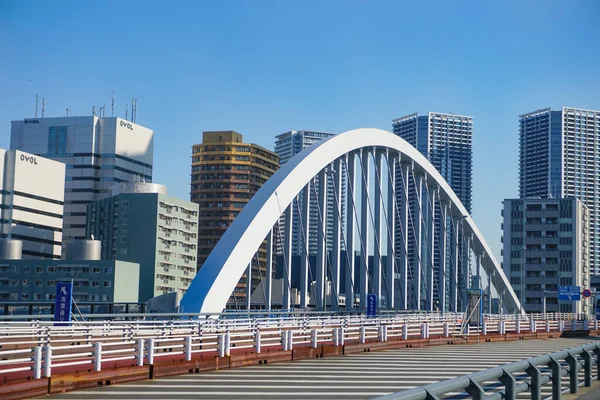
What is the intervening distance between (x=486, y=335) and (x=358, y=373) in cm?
2613

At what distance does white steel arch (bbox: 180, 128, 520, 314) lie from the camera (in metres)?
41.7

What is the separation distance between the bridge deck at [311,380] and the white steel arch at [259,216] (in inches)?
453

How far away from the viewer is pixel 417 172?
72688mm

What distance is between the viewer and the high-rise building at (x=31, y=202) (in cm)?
14375

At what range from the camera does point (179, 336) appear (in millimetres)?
28562

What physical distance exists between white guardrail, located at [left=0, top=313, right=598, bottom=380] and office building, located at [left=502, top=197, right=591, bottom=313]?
314 ft

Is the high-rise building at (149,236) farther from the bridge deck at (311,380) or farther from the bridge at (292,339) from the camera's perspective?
the bridge deck at (311,380)

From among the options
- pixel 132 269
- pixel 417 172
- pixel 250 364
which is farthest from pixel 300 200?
pixel 132 269

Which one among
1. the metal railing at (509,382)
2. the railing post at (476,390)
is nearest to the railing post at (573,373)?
the metal railing at (509,382)

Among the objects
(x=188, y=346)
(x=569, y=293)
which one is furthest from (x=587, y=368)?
(x=569, y=293)

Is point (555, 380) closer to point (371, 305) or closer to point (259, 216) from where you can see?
point (259, 216)

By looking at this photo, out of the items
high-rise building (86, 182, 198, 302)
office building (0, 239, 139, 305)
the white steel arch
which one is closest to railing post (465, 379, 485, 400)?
the white steel arch

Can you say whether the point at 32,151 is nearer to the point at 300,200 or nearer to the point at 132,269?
the point at 132,269

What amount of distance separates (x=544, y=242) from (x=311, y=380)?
472ft
